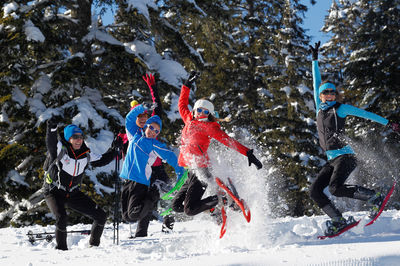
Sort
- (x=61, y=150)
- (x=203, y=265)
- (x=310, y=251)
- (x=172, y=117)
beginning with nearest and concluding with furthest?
(x=203, y=265), (x=310, y=251), (x=61, y=150), (x=172, y=117)

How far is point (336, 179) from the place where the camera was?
6.12m

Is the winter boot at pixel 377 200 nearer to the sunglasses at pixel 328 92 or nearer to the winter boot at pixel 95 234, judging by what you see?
the sunglasses at pixel 328 92

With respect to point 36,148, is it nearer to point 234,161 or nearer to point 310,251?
point 234,161

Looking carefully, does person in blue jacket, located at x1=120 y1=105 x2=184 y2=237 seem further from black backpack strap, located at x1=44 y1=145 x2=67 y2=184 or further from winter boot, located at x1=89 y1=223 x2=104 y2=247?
black backpack strap, located at x1=44 y1=145 x2=67 y2=184

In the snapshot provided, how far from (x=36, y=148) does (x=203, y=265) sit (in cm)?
826

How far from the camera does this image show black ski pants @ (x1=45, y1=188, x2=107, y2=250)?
20.4ft

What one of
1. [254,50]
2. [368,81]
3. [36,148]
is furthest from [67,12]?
[368,81]

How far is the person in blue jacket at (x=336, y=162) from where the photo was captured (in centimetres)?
614

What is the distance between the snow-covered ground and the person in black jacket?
1.68ft

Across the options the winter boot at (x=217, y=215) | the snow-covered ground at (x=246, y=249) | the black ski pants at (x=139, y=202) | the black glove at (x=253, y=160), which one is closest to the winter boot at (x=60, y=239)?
the snow-covered ground at (x=246, y=249)

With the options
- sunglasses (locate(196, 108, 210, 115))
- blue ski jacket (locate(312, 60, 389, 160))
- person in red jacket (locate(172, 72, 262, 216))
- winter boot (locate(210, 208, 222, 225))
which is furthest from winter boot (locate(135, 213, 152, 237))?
blue ski jacket (locate(312, 60, 389, 160))

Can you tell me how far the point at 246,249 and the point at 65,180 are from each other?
2778mm

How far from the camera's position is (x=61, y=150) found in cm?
621

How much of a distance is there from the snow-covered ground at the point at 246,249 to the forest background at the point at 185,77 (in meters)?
1.88
